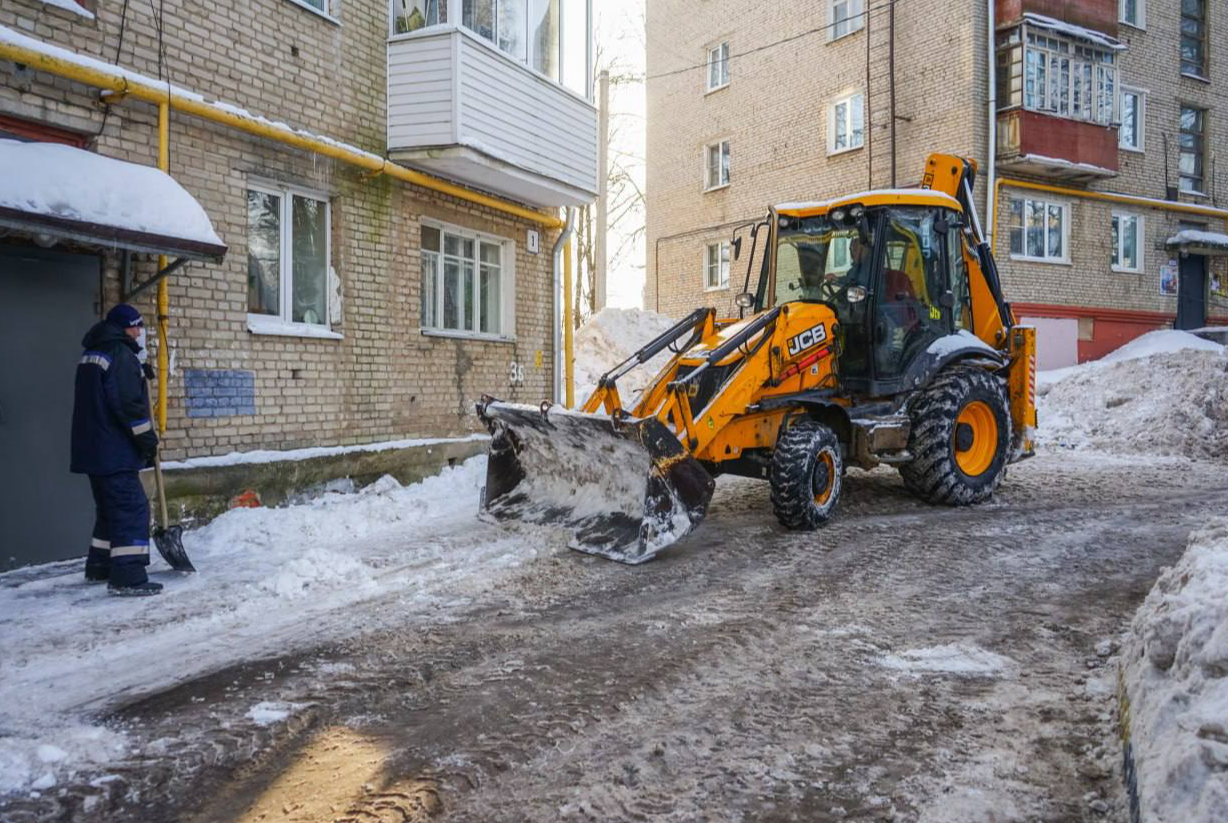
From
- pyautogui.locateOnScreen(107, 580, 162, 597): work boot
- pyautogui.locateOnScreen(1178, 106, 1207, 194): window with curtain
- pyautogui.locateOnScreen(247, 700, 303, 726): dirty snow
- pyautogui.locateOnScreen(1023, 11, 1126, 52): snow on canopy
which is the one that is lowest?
pyautogui.locateOnScreen(247, 700, 303, 726): dirty snow

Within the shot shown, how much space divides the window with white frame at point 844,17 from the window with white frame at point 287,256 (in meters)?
15.1

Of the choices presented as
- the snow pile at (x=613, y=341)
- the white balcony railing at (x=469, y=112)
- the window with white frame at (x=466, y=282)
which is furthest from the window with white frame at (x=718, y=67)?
the window with white frame at (x=466, y=282)

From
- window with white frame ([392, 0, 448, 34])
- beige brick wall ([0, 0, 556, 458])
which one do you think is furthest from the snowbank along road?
window with white frame ([392, 0, 448, 34])

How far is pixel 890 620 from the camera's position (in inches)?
186

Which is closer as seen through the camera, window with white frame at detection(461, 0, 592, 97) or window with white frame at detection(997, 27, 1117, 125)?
window with white frame at detection(461, 0, 592, 97)

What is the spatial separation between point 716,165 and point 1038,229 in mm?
8323

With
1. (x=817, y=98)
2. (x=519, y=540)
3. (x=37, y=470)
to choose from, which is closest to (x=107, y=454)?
(x=37, y=470)

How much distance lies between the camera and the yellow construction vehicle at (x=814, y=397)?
21.2ft

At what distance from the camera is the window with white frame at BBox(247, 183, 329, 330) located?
7926 millimetres

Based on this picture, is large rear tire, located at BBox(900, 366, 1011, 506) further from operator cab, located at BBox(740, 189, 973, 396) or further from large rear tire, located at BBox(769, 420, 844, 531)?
large rear tire, located at BBox(769, 420, 844, 531)

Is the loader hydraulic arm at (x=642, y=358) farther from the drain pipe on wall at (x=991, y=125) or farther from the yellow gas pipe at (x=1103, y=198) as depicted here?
the drain pipe on wall at (x=991, y=125)

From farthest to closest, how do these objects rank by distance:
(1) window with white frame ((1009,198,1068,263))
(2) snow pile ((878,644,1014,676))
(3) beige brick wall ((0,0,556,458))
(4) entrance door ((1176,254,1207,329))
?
(4) entrance door ((1176,254,1207,329)) → (1) window with white frame ((1009,198,1068,263)) → (3) beige brick wall ((0,0,556,458)) → (2) snow pile ((878,644,1014,676))

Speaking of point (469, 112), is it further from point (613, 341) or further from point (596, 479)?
point (613, 341)

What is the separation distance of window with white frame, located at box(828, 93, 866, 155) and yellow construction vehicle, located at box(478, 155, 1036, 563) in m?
11.1
